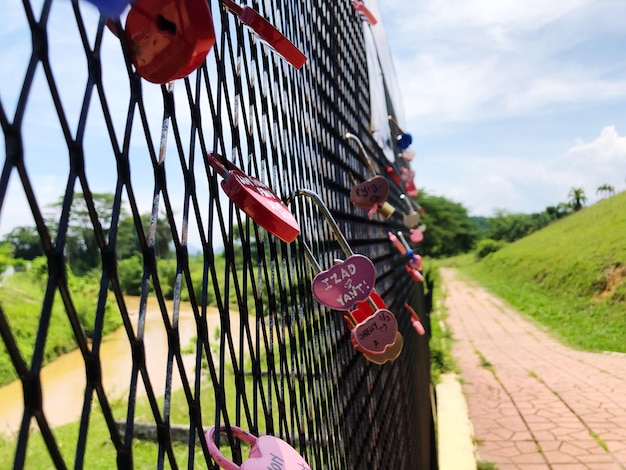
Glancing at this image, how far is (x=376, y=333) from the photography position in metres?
1.21

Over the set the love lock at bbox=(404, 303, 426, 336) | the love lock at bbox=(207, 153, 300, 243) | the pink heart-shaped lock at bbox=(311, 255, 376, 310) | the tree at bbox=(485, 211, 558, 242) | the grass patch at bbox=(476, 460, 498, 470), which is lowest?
the grass patch at bbox=(476, 460, 498, 470)

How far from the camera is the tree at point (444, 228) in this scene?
1953 inches

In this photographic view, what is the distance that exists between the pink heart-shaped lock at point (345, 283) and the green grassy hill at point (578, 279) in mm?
9740

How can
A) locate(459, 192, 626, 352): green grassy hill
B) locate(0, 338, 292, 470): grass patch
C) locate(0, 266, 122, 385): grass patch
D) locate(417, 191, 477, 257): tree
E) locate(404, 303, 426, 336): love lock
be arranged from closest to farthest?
locate(404, 303, 426, 336): love lock < locate(0, 338, 292, 470): grass patch < locate(459, 192, 626, 352): green grassy hill < locate(0, 266, 122, 385): grass patch < locate(417, 191, 477, 257): tree

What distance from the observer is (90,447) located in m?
7.08

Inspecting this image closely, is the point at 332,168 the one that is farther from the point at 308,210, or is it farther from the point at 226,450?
the point at 226,450

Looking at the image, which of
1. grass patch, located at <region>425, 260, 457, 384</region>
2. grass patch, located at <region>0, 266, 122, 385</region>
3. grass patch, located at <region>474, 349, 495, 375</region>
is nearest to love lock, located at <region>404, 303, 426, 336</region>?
grass patch, located at <region>425, 260, 457, 384</region>

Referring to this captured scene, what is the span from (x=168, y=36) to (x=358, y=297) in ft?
2.37

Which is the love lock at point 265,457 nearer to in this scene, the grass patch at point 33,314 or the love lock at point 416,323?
the love lock at point 416,323

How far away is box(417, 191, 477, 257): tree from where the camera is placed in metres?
49.6

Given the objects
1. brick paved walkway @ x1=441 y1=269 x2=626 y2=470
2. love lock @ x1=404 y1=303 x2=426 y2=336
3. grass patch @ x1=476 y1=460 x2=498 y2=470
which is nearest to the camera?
love lock @ x1=404 y1=303 x2=426 y2=336

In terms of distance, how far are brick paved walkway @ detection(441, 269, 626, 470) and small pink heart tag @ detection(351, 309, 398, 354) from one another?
3539 millimetres

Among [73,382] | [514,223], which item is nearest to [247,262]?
[73,382]

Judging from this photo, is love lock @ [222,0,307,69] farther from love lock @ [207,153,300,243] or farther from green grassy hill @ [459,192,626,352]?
green grassy hill @ [459,192,626,352]
